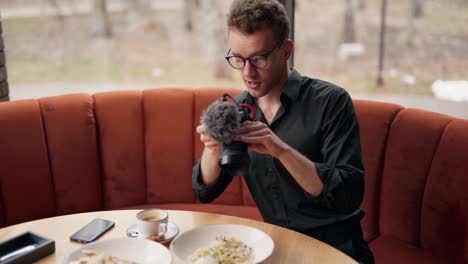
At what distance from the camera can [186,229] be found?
1414 millimetres

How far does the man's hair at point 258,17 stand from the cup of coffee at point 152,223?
2.03 ft

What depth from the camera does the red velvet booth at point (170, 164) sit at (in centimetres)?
187

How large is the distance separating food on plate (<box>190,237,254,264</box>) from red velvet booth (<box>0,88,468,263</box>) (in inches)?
34.6

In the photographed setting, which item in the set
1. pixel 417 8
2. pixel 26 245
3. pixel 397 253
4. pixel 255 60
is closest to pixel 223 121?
pixel 255 60

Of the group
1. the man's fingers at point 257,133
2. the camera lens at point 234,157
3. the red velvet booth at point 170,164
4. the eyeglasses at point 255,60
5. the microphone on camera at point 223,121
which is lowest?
the red velvet booth at point 170,164

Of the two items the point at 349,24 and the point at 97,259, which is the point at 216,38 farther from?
the point at 97,259

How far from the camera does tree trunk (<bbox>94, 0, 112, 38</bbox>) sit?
325 cm

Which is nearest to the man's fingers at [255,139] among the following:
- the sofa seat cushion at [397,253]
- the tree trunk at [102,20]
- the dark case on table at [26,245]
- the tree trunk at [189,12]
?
the dark case on table at [26,245]

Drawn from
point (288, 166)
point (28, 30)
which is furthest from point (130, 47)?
point (288, 166)

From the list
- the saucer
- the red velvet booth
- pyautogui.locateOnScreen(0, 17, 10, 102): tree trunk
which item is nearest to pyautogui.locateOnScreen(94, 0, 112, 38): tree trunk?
pyautogui.locateOnScreen(0, 17, 10, 102): tree trunk

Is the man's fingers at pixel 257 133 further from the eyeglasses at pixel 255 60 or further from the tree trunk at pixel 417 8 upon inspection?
the tree trunk at pixel 417 8

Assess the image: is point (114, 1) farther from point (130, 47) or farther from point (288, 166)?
point (288, 166)

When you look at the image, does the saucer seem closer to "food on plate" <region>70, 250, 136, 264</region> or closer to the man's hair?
"food on plate" <region>70, 250, 136, 264</region>

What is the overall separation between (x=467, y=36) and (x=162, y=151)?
1.84 m
